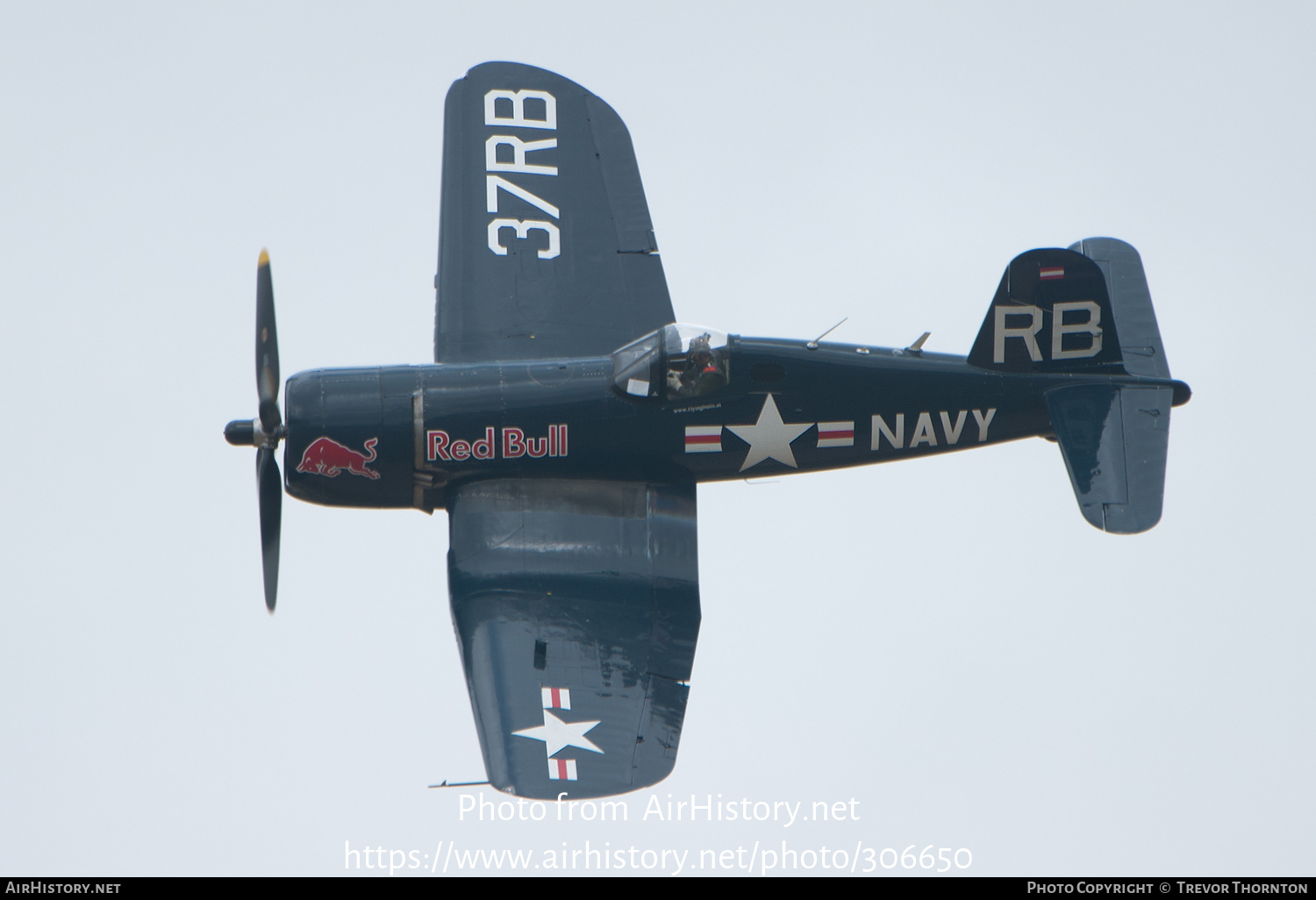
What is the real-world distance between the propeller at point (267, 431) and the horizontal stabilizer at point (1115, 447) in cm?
762

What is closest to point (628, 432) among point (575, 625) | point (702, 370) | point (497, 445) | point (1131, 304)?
point (702, 370)

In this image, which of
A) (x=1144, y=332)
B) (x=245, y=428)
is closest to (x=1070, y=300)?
(x=1144, y=332)

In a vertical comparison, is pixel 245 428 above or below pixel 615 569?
above

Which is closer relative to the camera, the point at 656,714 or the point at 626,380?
the point at 656,714

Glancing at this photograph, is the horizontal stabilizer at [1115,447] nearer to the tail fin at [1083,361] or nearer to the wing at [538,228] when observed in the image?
the tail fin at [1083,361]

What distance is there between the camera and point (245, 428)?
20.2 metres

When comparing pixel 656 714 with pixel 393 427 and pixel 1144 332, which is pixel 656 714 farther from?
pixel 1144 332

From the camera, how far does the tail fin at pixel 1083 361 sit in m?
20.3

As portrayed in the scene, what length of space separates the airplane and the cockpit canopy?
0.06 feet

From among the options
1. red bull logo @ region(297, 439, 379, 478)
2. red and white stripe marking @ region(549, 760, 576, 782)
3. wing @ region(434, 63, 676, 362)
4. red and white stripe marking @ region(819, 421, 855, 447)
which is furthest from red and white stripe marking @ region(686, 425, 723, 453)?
red and white stripe marking @ region(549, 760, 576, 782)

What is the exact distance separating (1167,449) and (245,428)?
8964 mm

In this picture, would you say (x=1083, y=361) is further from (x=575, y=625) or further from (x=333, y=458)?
(x=333, y=458)

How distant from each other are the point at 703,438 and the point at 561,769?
3894 millimetres

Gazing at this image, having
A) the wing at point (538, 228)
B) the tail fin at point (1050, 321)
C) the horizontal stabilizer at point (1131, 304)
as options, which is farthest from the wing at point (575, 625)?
the horizontal stabilizer at point (1131, 304)
